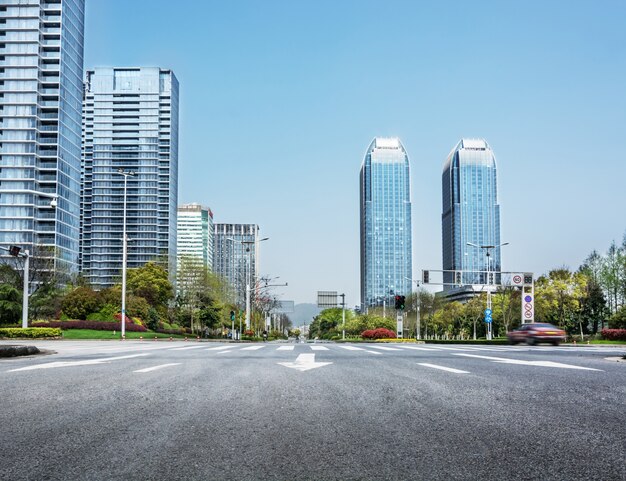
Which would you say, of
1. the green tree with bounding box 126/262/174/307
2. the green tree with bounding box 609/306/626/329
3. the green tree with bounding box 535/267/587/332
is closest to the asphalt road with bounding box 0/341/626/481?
the green tree with bounding box 609/306/626/329

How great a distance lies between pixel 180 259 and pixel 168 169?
114 metres

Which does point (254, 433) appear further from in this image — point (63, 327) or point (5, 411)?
point (63, 327)

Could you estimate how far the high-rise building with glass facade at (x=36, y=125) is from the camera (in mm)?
117812

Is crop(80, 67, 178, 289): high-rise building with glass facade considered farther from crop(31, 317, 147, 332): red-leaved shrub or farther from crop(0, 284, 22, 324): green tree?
crop(0, 284, 22, 324): green tree

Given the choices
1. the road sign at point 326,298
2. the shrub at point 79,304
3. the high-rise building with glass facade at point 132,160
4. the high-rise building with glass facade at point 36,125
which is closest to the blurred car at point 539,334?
the shrub at point 79,304

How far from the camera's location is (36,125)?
121625mm

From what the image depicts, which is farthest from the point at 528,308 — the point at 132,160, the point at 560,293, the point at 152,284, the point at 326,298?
the point at 132,160

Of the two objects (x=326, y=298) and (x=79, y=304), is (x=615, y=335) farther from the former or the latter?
(x=326, y=298)

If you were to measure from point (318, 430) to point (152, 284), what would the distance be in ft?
263

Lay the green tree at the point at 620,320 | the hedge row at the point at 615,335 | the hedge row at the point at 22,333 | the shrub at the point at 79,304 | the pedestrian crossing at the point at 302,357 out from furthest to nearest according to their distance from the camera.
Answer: the shrub at the point at 79,304, the green tree at the point at 620,320, the hedge row at the point at 615,335, the hedge row at the point at 22,333, the pedestrian crossing at the point at 302,357

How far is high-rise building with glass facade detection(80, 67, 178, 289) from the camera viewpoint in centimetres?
18350

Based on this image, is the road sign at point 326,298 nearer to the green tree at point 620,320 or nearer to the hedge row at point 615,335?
the green tree at point 620,320

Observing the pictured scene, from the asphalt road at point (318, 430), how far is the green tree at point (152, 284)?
76.2 metres

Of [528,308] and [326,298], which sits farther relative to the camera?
[326,298]
